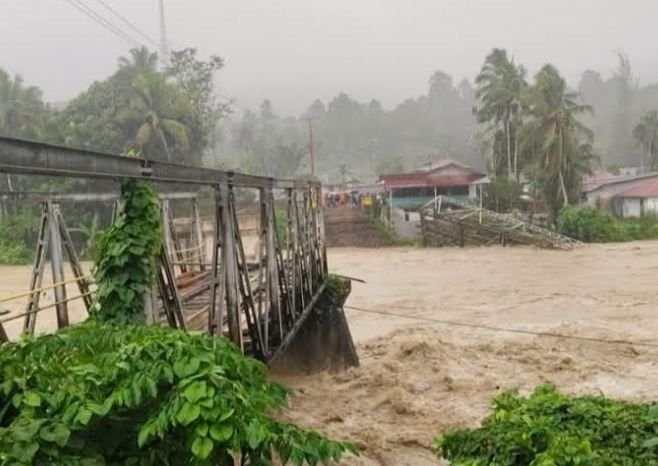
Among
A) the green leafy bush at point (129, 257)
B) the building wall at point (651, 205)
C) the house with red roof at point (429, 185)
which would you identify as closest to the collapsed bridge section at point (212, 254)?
the green leafy bush at point (129, 257)

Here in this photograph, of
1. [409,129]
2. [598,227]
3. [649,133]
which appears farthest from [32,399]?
[409,129]

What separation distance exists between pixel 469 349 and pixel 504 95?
34.8 m

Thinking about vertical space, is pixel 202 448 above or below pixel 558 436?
above

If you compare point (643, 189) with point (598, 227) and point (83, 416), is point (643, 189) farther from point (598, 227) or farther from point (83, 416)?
point (83, 416)

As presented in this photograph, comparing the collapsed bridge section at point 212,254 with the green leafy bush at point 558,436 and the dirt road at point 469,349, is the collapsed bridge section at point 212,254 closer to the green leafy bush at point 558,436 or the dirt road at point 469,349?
the dirt road at point 469,349

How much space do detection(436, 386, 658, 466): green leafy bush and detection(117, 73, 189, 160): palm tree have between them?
35.3 m

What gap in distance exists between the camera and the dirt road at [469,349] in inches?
397

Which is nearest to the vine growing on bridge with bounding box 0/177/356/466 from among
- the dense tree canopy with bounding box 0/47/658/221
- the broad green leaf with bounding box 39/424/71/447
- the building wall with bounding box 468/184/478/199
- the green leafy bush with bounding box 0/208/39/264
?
the broad green leaf with bounding box 39/424/71/447

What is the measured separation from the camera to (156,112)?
3803 cm

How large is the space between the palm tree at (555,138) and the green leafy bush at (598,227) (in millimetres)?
2357

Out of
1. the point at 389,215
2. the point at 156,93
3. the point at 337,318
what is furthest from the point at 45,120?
the point at 337,318

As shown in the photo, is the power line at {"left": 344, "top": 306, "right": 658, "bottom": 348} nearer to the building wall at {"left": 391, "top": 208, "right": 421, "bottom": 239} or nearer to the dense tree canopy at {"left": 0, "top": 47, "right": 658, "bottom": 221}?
the dense tree canopy at {"left": 0, "top": 47, "right": 658, "bottom": 221}

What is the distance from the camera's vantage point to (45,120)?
40438 mm

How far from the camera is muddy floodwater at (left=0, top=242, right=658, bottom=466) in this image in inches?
398
